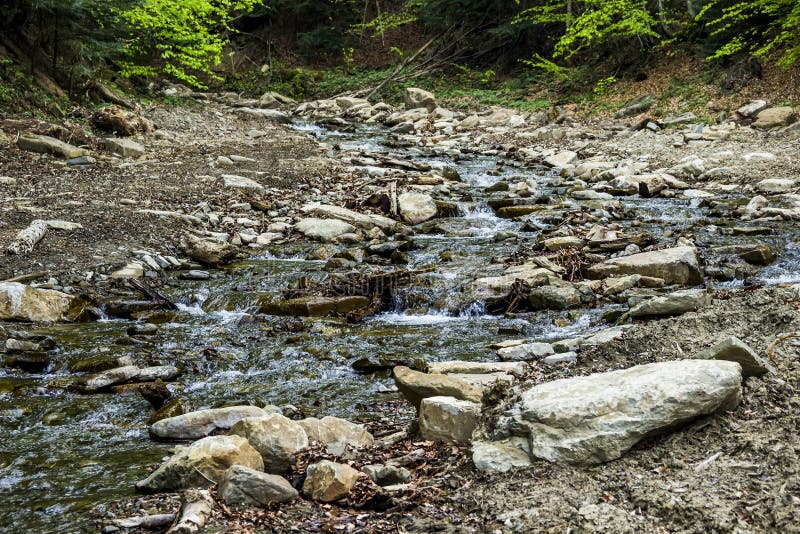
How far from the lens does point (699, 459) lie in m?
2.42

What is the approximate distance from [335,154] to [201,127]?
12.8ft

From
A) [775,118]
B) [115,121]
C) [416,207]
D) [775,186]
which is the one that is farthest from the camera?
[775,118]

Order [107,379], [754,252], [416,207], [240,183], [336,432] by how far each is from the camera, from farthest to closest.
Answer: [240,183] → [416,207] → [754,252] → [107,379] → [336,432]

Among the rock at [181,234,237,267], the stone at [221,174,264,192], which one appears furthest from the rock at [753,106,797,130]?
the rock at [181,234,237,267]

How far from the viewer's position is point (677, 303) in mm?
4852

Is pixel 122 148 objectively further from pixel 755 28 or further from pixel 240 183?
pixel 755 28

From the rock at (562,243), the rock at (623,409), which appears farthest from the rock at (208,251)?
the rock at (623,409)

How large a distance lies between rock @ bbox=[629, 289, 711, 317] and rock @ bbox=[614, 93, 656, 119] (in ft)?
43.7

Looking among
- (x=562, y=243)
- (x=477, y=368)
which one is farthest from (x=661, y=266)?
(x=477, y=368)

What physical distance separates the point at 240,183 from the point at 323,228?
2.52m

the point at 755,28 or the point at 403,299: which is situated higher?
the point at 755,28

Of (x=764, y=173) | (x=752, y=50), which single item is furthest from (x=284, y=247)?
(x=752, y=50)

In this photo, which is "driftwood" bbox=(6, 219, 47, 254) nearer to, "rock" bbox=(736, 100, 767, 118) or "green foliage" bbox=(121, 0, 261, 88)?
"green foliage" bbox=(121, 0, 261, 88)

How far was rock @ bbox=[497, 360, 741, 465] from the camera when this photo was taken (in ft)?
8.29
